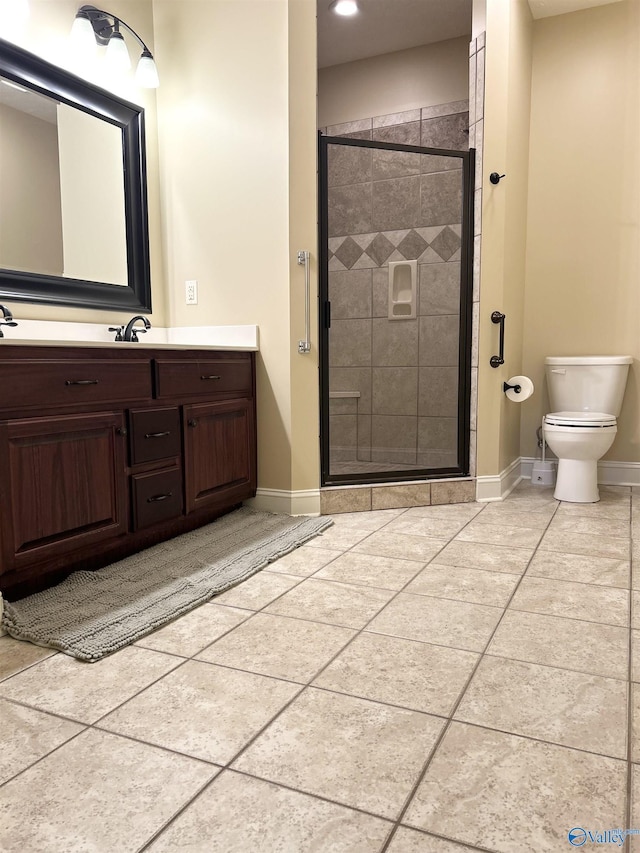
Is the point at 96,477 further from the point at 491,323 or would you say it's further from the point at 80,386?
the point at 491,323

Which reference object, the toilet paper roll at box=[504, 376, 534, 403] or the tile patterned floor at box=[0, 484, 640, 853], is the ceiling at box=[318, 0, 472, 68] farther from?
the tile patterned floor at box=[0, 484, 640, 853]

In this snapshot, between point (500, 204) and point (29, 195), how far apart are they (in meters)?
2.15

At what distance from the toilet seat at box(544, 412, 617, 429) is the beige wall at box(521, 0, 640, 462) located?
0.48 m

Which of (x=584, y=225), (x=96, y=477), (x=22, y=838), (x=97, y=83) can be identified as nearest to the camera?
(x=22, y=838)

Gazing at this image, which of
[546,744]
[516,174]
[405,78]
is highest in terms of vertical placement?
[405,78]

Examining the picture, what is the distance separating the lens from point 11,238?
7.55ft

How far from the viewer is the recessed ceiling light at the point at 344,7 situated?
11.5ft

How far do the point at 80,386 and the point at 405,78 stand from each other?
3.20 metres

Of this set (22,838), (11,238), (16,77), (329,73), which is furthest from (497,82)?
(22,838)

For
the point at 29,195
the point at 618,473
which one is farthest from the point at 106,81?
the point at 618,473

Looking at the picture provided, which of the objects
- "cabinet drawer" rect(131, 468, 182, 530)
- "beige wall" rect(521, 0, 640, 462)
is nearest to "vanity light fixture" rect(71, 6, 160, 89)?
"cabinet drawer" rect(131, 468, 182, 530)

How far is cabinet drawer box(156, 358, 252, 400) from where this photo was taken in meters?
2.35

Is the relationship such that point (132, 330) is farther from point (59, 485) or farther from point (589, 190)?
point (589, 190)

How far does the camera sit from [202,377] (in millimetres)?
2541
